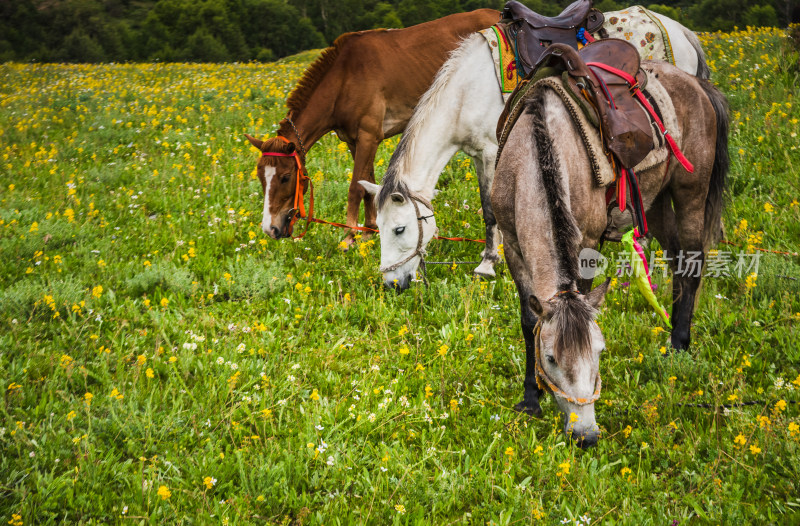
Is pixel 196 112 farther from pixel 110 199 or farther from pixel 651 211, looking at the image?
pixel 651 211

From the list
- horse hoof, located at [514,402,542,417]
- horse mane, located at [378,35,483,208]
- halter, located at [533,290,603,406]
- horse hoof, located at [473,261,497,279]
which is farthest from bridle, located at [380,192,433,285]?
halter, located at [533,290,603,406]

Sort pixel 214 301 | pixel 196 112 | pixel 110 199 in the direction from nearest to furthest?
pixel 214 301, pixel 110 199, pixel 196 112

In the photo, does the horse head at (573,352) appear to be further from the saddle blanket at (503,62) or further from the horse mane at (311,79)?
the horse mane at (311,79)

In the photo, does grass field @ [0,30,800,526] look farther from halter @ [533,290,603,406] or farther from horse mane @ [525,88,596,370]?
horse mane @ [525,88,596,370]

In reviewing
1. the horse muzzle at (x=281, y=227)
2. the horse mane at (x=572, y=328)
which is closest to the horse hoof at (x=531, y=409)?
the horse mane at (x=572, y=328)

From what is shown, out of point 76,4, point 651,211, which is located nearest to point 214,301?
point 651,211

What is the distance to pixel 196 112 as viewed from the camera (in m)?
11.5

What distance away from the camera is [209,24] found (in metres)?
60.4

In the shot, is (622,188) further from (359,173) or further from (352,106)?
(352,106)

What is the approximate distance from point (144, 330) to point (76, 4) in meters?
73.5

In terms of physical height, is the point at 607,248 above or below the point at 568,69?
below

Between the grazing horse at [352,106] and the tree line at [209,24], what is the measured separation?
1410 inches

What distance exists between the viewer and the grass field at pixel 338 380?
9.75 feet

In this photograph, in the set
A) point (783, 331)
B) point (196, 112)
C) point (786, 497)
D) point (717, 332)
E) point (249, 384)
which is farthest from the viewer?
point (196, 112)
